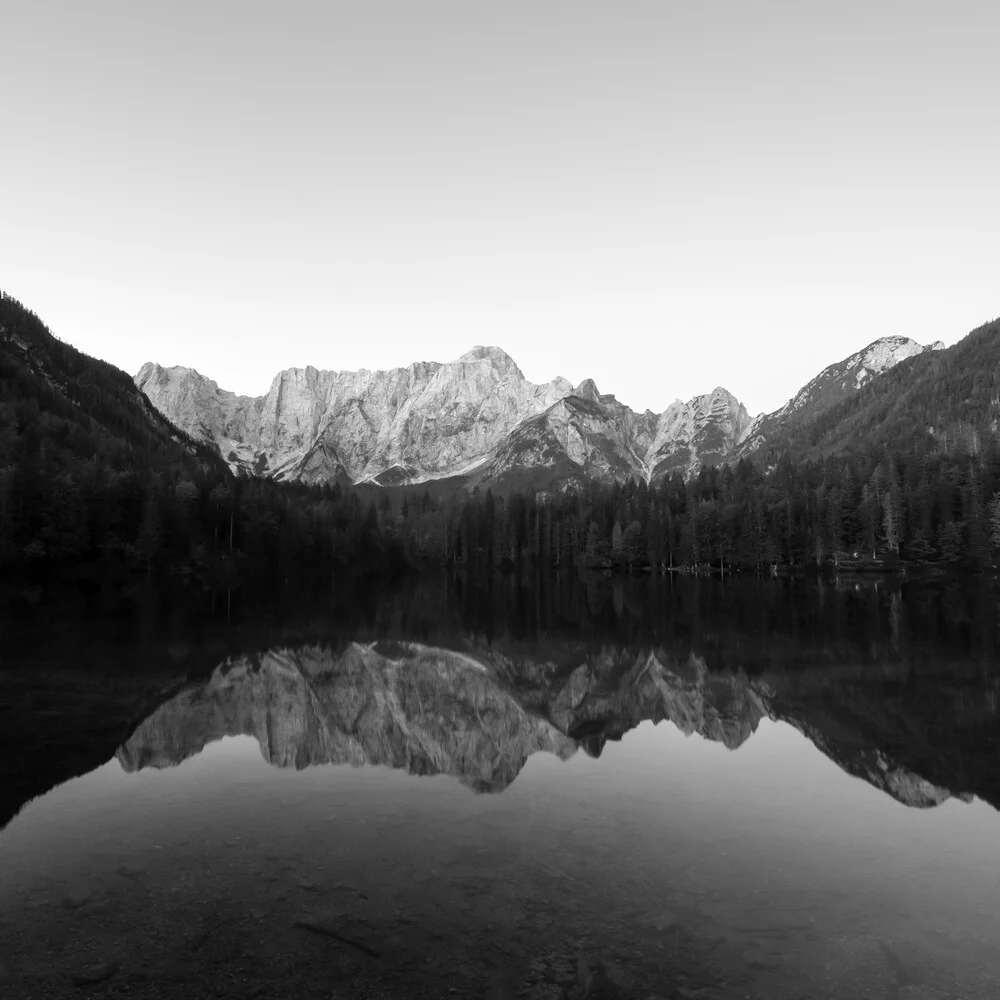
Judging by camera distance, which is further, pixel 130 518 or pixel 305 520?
pixel 305 520

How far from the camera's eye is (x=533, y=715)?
3072cm

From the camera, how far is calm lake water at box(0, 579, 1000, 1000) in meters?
12.0

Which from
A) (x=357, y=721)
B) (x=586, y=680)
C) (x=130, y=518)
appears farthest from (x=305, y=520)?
(x=357, y=721)

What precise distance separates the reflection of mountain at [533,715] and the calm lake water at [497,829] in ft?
0.62

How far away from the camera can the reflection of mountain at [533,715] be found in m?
23.7

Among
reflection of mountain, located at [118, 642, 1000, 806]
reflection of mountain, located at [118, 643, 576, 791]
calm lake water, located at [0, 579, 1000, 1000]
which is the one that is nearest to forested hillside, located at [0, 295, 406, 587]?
reflection of mountain, located at [118, 643, 576, 791]

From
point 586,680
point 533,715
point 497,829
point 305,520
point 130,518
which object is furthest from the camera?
point 305,520

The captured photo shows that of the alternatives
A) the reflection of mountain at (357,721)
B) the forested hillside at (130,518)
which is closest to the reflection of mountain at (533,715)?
the reflection of mountain at (357,721)

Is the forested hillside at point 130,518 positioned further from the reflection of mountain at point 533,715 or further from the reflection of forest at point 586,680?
the reflection of mountain at point 533,715

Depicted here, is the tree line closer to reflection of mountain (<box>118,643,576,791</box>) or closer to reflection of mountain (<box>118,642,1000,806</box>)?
reflection of mountain (<box>118,643,576,791</box>)

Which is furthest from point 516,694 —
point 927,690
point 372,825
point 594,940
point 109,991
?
point 109,991

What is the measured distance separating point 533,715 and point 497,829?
12753 mm

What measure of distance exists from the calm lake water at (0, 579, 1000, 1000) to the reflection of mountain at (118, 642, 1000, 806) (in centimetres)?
19

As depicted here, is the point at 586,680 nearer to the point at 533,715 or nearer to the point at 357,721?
the point at 533,715
